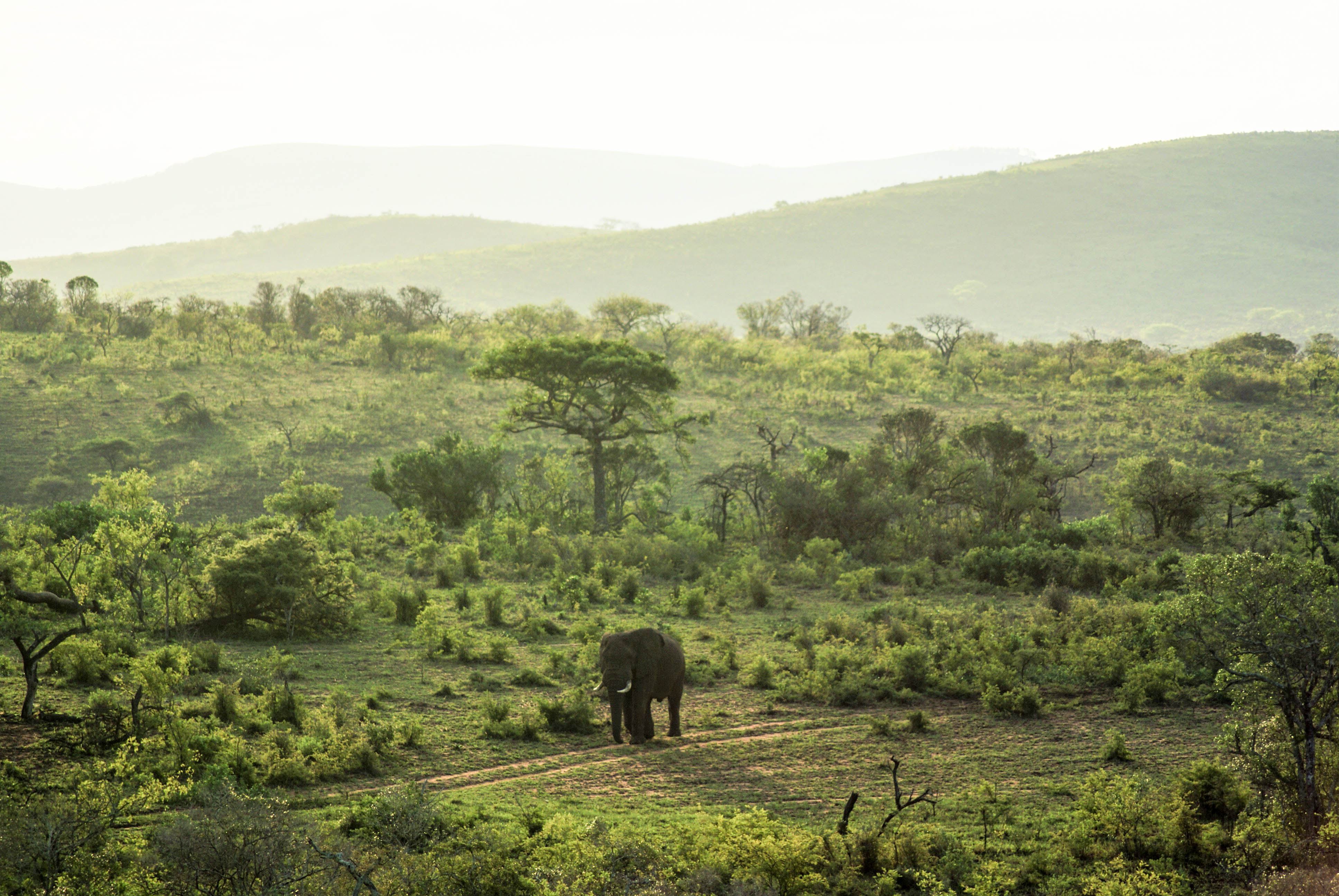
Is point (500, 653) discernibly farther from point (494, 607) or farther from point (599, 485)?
point (599, 485)

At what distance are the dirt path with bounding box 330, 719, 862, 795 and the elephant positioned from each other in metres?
0.22

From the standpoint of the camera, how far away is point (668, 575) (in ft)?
69.2

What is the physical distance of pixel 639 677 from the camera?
1077cm

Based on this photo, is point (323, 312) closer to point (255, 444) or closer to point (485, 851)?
point (255, 444)

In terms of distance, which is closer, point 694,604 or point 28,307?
point 694,604

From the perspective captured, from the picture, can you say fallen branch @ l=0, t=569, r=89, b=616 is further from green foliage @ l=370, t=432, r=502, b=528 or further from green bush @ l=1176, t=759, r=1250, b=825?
green foliage @ l=370, t=432, r=502, b=528

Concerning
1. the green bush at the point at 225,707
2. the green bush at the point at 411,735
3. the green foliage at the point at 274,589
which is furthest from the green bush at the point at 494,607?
the green bush at the point at 225,707

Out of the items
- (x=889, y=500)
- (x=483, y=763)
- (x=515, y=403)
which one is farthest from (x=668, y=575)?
(x=483, y=763)

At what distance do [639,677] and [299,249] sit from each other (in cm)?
16694

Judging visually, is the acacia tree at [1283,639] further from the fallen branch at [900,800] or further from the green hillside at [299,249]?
the green hillside at [299,249]

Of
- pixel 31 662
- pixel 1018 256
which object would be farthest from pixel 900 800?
pixel 1018 256

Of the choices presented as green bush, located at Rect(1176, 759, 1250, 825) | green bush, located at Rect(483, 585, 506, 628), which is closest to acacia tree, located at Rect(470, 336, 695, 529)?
green bush, located at Rect(483, 585, 506, 628)

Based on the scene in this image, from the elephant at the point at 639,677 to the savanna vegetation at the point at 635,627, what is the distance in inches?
14.1

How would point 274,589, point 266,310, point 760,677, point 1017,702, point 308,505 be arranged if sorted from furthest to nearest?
1. point 266,310
2. point 308,505
3. point 274,589
4. point 760,677
5. point 1017,702
